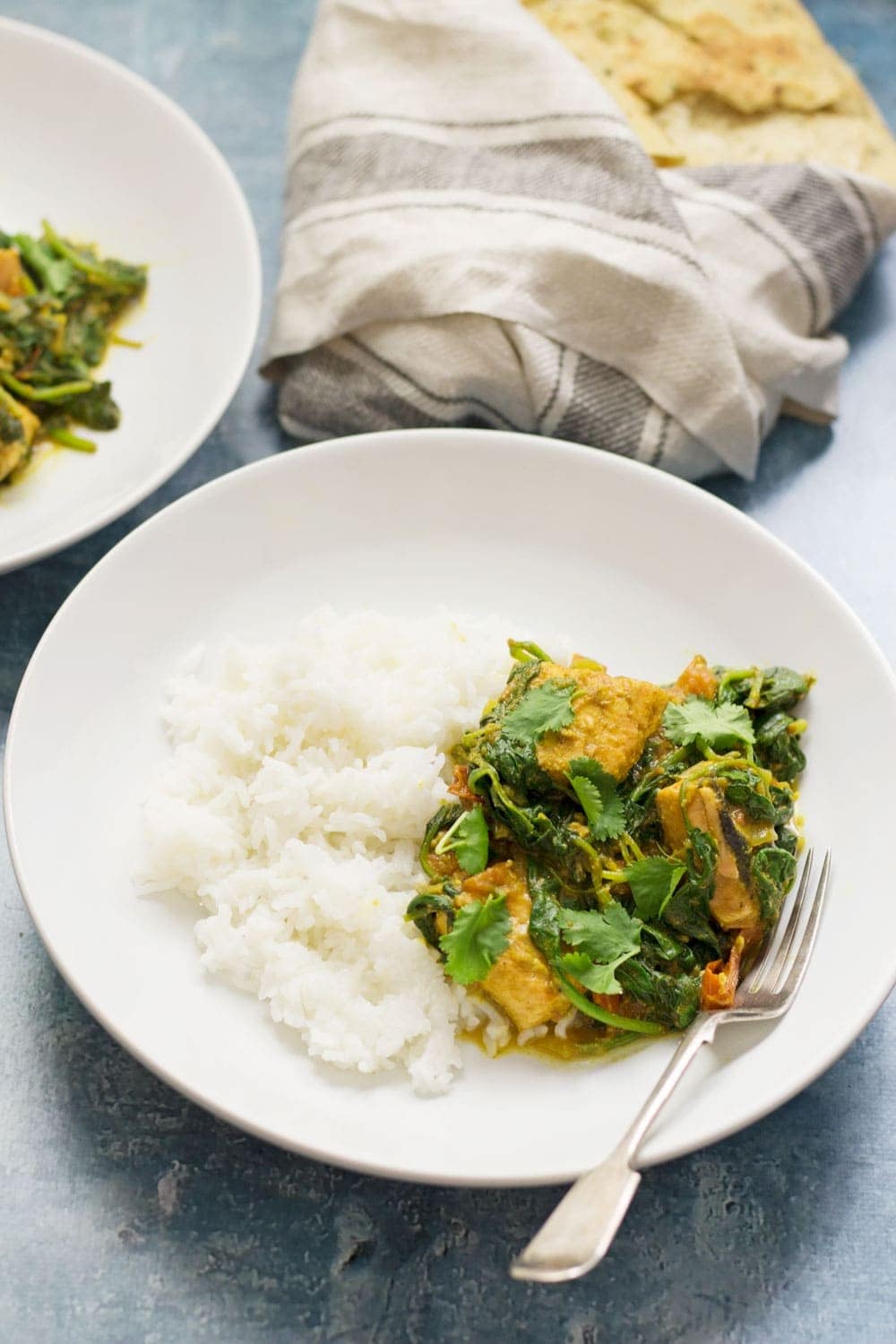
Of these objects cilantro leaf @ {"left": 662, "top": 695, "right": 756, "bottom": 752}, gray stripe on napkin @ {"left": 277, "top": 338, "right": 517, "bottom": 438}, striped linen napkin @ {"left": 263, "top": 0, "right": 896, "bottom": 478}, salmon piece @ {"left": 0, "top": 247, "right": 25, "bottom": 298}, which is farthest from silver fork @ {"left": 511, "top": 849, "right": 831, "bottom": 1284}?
salmon piece @ {"left": 0, "top": 247, "right": 25, "bottom": 298}

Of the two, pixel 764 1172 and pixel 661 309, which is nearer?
pixel 764 1172

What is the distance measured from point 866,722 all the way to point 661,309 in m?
1.73

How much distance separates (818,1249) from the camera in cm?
307

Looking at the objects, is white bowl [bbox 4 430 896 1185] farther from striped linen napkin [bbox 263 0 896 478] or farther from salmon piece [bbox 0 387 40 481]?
salmon piece [bbox 0 387 40 481]

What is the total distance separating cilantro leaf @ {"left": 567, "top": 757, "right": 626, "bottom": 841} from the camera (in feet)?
10.6

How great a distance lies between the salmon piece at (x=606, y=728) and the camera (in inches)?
129

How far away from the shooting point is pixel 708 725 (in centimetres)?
342

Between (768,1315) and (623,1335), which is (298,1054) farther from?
(768,1315)

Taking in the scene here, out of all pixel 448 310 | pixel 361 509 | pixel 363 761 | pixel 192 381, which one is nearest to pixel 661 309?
pixel 448 310

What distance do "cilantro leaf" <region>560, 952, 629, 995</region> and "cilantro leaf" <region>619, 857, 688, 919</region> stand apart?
0.55 ft

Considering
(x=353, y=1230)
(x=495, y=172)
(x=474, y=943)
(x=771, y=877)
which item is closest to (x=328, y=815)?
(x=474, y=943)

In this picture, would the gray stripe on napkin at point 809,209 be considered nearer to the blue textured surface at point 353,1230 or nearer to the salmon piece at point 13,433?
the salmon piece at point 13,433

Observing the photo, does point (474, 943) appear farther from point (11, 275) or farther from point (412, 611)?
point (11, 275)

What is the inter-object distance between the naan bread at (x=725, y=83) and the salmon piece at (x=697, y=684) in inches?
96.7
